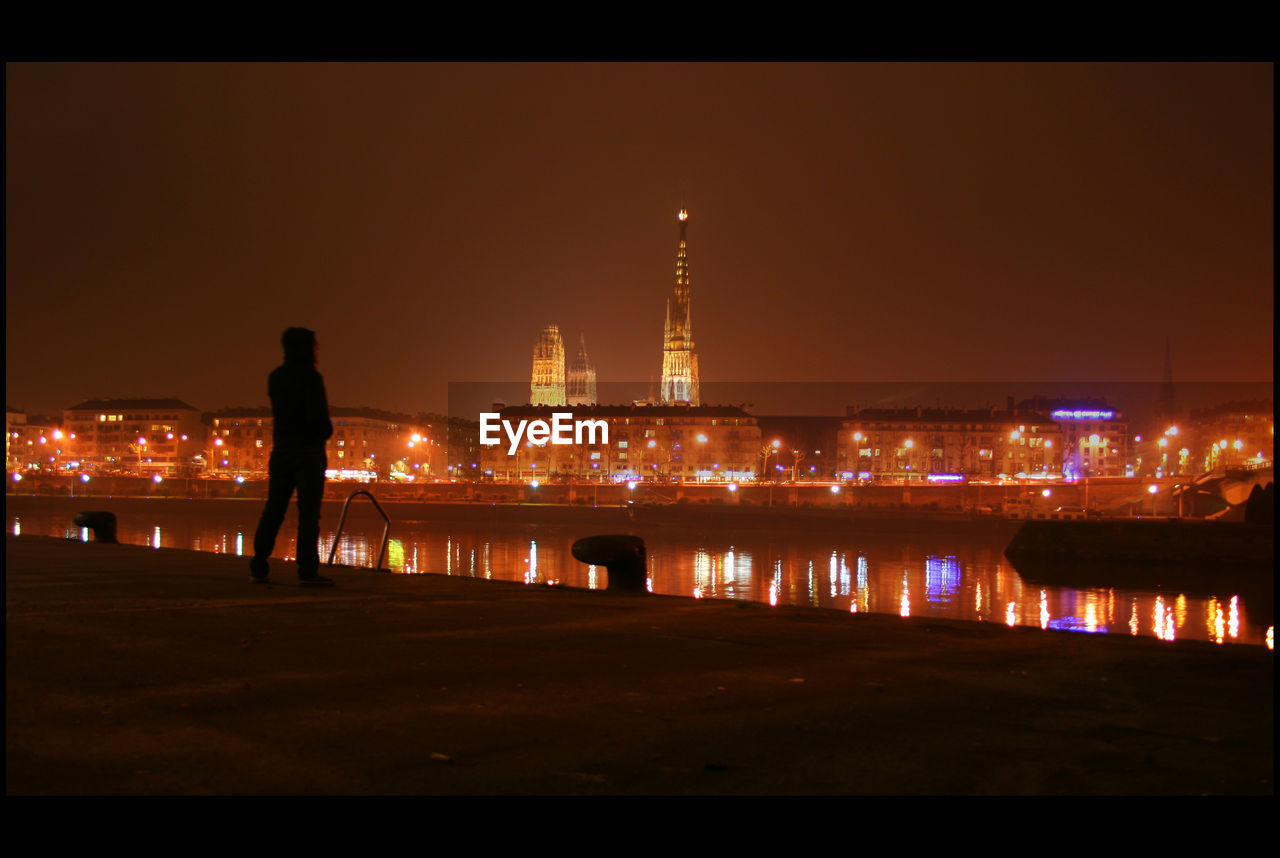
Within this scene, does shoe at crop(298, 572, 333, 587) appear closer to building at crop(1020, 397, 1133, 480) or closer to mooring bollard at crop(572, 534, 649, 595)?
mooring bollard at crop(572, 534, 649, 595)

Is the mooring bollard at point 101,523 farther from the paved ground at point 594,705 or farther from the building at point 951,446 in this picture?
the building at point 951,446

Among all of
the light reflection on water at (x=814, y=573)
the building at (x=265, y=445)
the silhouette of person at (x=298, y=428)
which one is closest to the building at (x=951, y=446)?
the building at (x=265, y=445)

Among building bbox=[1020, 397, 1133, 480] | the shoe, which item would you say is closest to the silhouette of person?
the shoe

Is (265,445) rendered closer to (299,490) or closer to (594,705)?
(299,490)

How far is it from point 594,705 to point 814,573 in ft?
119

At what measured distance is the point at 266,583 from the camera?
1145 centimetres

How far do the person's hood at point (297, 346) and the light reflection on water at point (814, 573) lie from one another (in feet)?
14.9

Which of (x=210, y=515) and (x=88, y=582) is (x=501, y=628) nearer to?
(x=88, y=582)

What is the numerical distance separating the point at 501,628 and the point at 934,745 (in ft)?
14.6

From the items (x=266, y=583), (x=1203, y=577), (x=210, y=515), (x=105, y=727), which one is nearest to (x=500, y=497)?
(x=210, y=515)

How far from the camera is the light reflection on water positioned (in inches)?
1051

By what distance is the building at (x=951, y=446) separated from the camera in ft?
577

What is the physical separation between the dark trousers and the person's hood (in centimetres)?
91

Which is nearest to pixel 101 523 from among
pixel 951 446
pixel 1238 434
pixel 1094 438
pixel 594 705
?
pixel 594 705
